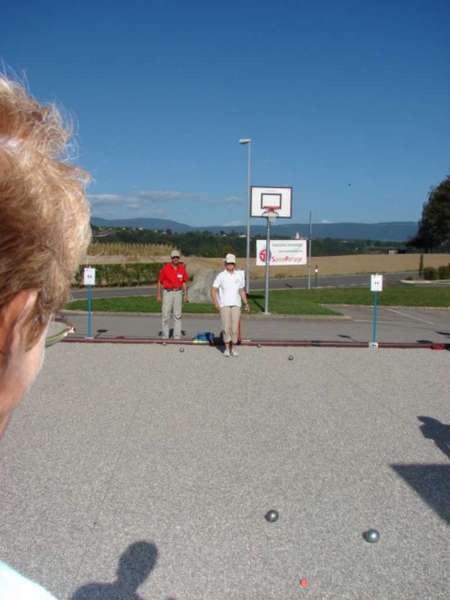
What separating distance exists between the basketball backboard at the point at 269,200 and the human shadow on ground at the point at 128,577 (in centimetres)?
1732

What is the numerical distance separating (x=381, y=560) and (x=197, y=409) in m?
3.94

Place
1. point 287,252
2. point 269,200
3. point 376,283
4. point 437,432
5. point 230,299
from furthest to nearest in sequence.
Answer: point 287,252 → point 269,200 → point 376,283 → point 230,299 → point 437,432

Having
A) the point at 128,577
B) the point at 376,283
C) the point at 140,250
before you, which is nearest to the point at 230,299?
the point at 376,283

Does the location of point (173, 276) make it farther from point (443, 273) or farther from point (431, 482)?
point (443, 273)

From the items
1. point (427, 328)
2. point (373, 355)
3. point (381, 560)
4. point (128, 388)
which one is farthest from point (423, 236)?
point (381, 560)

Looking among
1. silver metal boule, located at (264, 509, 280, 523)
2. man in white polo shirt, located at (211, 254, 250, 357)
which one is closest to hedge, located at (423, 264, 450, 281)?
man in white polo shirt, located at (211, 254, 250, 357)

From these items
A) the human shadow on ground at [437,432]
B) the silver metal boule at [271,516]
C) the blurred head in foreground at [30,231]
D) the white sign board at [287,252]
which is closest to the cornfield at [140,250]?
the white sign board at [287,252]

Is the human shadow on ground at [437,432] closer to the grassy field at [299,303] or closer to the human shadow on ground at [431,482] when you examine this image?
the human shadow on ground at [431,482]

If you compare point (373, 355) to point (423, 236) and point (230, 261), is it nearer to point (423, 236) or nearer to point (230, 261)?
point (230, 261)

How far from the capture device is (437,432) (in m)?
6.75

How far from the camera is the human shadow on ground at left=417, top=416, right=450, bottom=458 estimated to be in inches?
245

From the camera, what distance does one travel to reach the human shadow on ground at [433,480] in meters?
4.68

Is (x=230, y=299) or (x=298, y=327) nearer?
(x=230, y=299)

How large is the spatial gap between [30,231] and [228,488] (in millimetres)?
4492
